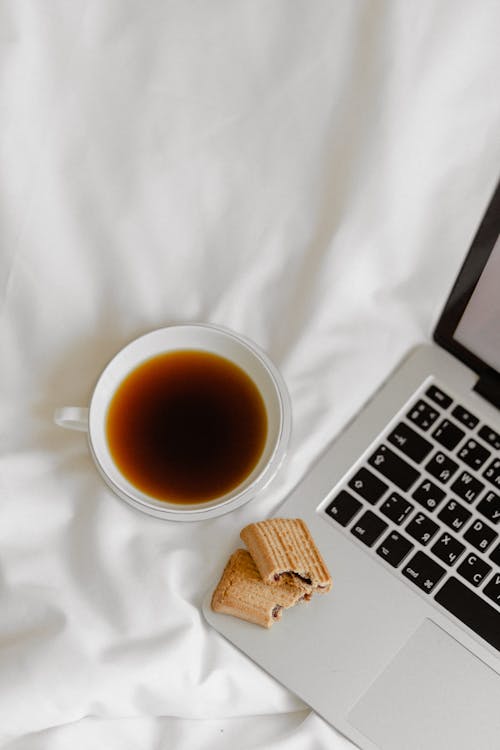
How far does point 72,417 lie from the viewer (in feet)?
2.31

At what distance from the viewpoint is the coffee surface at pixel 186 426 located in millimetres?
703

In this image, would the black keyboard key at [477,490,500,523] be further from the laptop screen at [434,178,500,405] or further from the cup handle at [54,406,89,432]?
the cup handle at [54,406,89,432]

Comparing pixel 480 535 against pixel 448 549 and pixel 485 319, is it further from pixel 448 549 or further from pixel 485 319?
pixel 485 319

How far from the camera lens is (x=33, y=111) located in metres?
0.66

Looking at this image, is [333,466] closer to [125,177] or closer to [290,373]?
[290,373]

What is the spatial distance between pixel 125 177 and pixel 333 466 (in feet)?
0.84

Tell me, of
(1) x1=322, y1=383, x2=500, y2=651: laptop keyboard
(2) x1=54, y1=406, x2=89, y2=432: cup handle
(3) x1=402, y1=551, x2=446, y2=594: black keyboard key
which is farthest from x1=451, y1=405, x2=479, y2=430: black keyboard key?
(2) x1=54, y1=406, x2=89, y2=432: cup handle

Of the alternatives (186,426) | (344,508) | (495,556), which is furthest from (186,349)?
(495,556)

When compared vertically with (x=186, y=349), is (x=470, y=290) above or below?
above

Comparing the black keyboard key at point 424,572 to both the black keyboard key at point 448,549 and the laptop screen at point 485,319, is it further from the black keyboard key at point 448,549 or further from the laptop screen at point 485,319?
the laptop screen at point 485,319

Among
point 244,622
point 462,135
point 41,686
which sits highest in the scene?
point 462,135

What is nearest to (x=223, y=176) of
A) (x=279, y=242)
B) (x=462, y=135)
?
(x=279, y=242)

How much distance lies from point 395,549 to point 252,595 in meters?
0.11

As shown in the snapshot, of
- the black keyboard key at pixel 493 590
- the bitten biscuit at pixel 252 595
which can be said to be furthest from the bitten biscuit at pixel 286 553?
the black keyboard key at pixel 493 590
